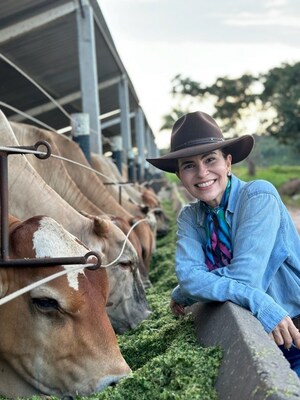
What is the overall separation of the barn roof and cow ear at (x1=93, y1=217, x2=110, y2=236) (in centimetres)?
134

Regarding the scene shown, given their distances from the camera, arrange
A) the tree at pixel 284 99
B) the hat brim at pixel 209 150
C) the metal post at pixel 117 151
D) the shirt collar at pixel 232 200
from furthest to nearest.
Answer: the tree at pixel 284 99 → the metal post at pixel 117 151 → the shirt collar at pixel 232 200 → the hat brim at pixel 209 150

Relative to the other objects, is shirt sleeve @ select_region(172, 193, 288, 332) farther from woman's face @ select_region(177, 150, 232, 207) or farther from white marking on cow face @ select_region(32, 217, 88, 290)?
white marking on cow face @ select_region(32, 217, 88, 290)

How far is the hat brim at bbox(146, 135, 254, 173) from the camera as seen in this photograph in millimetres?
3230

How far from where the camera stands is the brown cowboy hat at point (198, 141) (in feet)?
10.7

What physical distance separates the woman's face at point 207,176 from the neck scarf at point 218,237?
0.05m

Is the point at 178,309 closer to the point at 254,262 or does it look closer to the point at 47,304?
the point at 254,262

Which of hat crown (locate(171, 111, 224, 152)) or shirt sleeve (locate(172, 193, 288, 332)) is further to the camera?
hat crown (locate(171, 111, 224, 152))

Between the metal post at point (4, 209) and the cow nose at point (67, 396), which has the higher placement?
the metal post at point (4, 209)

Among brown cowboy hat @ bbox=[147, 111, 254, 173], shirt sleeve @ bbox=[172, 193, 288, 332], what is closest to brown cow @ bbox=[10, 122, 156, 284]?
brown cowboy hat @ bbox=[147, 111, 254, 173]

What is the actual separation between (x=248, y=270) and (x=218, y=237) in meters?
0.40

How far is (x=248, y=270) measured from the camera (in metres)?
3.01

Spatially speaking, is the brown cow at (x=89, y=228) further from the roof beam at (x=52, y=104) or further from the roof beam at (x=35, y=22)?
the roof beam at (x=52, y=104)

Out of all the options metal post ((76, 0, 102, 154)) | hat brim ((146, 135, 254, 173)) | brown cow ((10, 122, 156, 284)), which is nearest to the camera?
hat brim ((146, 135, 254, 173))

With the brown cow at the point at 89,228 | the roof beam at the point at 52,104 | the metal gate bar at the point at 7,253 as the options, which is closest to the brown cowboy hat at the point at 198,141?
the metal gate bar at the point at 7,253
